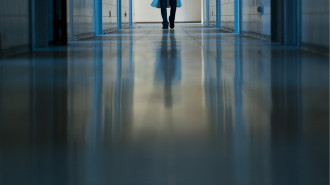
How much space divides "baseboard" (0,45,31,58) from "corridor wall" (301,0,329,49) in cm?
378

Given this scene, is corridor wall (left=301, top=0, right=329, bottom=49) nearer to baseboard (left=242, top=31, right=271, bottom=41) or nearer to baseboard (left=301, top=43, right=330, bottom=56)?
baseboard (left=301, top=43, right=330, bottom=56)

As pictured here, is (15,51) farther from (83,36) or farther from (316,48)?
(83,36)

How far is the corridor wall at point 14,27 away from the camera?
8.07m

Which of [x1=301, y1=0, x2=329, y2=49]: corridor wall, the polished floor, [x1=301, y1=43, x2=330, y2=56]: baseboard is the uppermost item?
[x1=301, y1=0, x2=329, y2=49]: corridor wall

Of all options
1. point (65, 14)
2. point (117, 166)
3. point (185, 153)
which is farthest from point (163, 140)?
point (65, 14)

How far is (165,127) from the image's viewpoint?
3.02 m

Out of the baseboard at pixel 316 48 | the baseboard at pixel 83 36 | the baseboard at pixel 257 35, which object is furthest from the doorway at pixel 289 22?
the baseboard at pixel 83 36

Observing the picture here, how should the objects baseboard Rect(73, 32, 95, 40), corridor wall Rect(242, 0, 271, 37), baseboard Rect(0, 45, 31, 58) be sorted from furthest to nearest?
1. baseboard Rect(73, 32, 95, 40)
2. corridor wall Rect(242, 0, 271, 37)
3. baseboard Rect(0, 45, 31, 58)

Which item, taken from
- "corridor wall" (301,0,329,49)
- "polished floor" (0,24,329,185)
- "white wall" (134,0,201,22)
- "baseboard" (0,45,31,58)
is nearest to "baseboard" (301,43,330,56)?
"corridor wall" (301,0,329,49)

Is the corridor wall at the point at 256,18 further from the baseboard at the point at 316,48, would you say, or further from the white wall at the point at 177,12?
the white wall at the point at 177,12

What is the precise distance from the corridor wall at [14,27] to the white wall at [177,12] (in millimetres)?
31254

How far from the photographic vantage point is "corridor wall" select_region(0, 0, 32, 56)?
8.07m

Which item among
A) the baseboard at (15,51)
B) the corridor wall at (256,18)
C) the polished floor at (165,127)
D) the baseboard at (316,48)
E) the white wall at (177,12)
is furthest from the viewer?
the white wall at (177,12)

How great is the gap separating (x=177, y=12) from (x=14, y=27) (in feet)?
106
